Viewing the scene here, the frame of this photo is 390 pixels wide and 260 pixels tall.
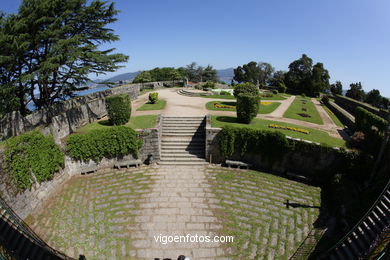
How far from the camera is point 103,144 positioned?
36.4 ft

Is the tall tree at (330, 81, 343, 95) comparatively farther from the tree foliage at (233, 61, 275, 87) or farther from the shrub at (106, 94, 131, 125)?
the shrub at (106, 94, 131, 125)

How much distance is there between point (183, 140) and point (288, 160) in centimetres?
703

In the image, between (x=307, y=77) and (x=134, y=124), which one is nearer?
(x=134, y=124)

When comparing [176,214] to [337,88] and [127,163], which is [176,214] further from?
[337,88]

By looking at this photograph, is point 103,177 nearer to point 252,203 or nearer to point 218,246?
point 218,246

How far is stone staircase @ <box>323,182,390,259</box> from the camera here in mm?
5905

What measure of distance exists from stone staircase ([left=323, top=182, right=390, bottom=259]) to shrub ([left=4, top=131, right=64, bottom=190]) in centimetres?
1280

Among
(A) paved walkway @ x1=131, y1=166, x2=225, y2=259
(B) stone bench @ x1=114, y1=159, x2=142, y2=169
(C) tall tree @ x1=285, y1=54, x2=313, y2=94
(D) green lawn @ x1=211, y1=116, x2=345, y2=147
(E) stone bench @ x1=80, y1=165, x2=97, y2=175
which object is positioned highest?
(C) tall tree @ x1=285, y1=54, x2=313, y2=94

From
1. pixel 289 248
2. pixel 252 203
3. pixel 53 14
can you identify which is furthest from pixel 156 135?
pixel 53 14

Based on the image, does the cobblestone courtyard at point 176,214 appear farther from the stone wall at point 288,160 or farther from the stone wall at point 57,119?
the stone wall at point 57,119

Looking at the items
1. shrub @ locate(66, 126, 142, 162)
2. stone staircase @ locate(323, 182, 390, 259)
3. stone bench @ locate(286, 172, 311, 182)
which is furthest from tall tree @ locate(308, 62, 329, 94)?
shrub @ locate(66, 126, 142, 162)

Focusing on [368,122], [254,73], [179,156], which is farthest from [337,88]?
[179,156]

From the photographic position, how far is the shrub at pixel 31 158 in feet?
25.6

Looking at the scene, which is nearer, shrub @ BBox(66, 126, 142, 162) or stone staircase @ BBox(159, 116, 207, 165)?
shrub @ BBox(66, 126, 142, 162)
